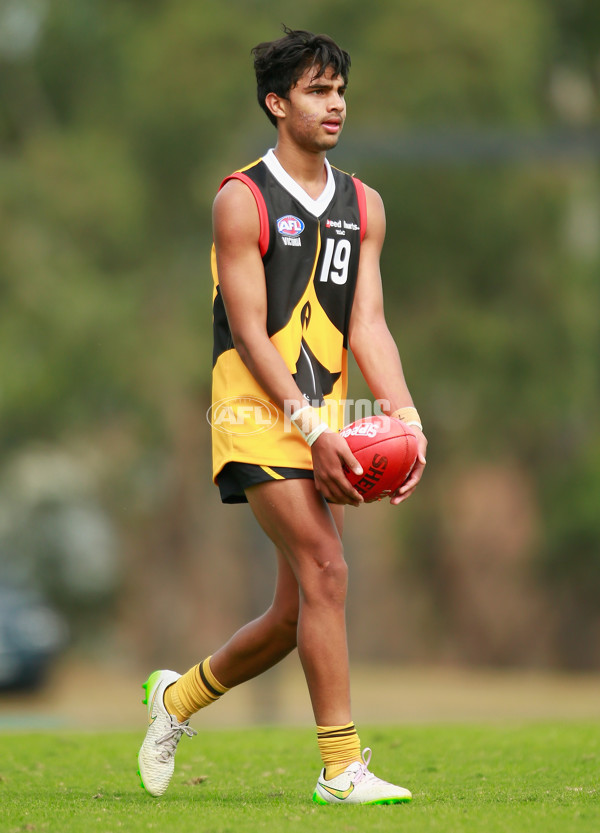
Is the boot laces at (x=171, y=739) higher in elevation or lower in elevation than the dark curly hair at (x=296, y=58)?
lower

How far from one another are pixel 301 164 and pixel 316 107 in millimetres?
229

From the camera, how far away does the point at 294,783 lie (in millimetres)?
5660

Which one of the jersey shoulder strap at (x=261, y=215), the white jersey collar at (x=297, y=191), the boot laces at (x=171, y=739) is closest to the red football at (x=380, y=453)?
the jersey shoulder strap at (x=261, y=215)

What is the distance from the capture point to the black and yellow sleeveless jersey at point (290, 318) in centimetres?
505

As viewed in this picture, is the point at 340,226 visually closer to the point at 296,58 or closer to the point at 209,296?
the point at 296,58

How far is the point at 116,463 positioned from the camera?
2195cm

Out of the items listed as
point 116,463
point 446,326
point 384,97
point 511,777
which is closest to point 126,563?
point 116,463

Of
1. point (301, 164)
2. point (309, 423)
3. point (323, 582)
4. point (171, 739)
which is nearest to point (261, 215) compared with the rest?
point (301, 164)

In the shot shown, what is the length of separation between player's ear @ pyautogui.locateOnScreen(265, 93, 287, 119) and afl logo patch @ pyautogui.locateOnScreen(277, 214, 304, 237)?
42cm

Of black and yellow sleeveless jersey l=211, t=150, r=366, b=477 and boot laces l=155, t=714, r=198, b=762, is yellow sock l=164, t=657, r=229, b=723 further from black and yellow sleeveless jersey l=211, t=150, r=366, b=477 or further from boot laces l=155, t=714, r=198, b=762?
black and yellow sleeveless jersey l=211, t=150, r=366, b=477

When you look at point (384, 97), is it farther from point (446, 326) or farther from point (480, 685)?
point (480, 685)

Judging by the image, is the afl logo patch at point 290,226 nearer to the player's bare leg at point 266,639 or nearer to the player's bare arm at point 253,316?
the player's bare arm at point 253,316

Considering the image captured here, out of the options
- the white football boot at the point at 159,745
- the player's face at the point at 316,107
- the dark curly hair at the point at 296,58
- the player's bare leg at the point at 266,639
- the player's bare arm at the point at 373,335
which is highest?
the dark curly hair at the point at 296,58

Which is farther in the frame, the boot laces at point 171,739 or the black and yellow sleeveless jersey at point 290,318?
the boot laces at point 171,739
